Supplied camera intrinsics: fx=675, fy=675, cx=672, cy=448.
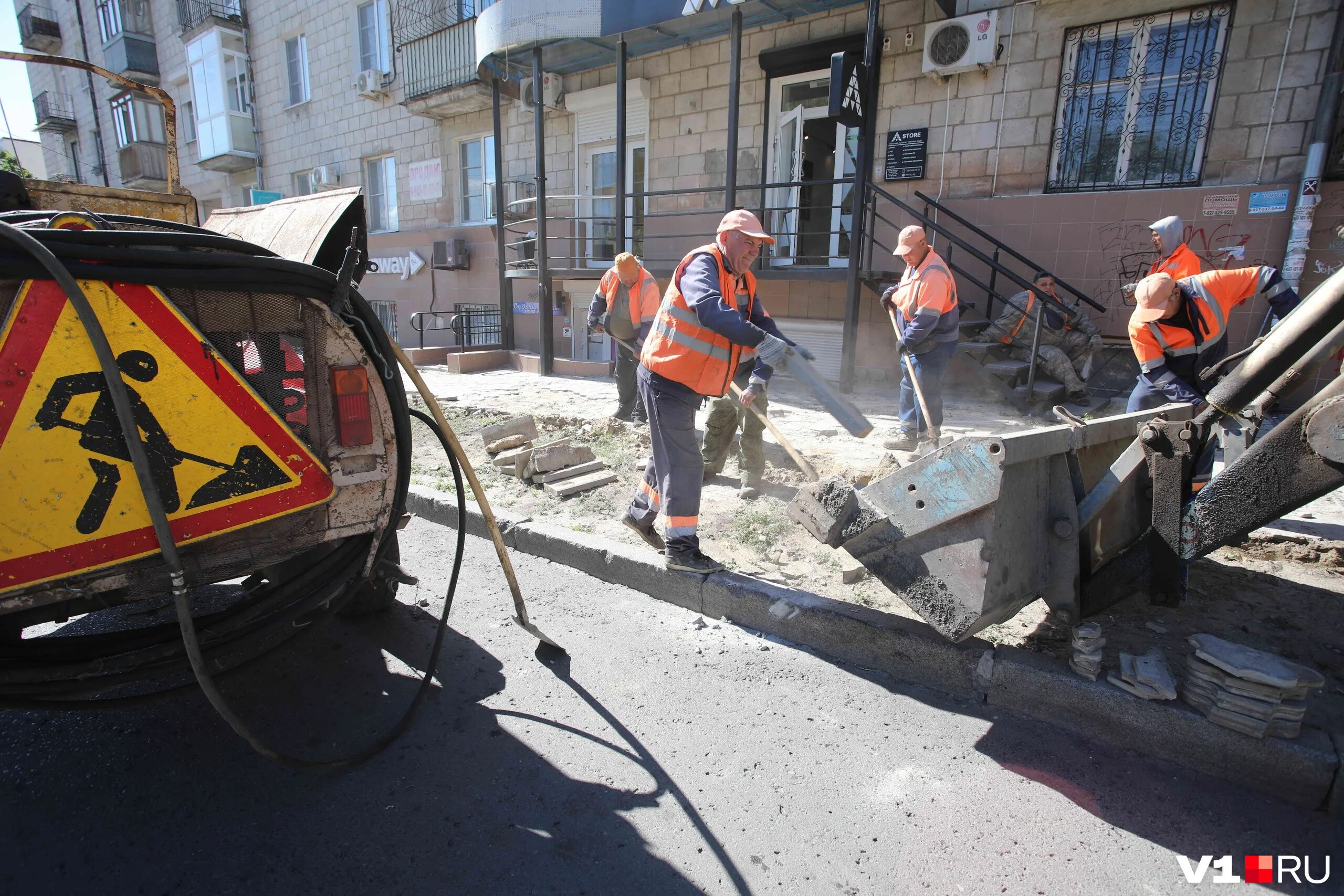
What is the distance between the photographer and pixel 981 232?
7.57 m

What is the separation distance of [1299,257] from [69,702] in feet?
30.1

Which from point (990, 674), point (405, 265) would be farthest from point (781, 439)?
point (405, 265)

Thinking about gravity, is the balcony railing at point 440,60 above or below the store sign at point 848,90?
above

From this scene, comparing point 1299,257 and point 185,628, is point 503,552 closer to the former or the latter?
point 185,628

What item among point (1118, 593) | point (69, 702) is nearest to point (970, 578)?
point (1118, 593)

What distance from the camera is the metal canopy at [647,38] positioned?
8172 mm

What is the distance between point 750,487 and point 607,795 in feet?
9.18

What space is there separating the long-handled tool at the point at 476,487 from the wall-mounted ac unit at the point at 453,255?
11670 mm

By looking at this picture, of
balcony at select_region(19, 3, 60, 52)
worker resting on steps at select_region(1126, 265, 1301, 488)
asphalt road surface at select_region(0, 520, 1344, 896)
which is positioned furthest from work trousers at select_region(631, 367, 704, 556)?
balcony at select_region(19, 3, 60, 52)

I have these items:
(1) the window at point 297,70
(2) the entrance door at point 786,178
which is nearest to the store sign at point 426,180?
(1) the window at point 297,70

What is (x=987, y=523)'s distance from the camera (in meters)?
2.30

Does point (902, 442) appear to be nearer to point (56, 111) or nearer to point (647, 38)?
point (647, 38)

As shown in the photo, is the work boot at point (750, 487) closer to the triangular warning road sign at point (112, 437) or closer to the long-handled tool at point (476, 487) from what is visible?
the long-handled tool at point (476, 487)

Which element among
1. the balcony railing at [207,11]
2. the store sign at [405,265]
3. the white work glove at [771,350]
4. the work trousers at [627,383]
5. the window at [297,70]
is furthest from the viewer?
the balcony railing at [207,11]
